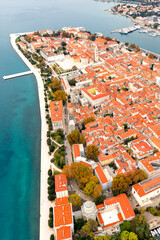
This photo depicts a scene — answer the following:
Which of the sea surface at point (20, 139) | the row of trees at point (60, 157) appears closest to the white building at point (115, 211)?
the sea surface at point (20, 139)

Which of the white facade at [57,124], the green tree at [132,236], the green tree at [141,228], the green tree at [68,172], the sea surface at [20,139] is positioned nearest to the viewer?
the green tree at [132,236]

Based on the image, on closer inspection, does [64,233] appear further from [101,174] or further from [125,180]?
[125,180]

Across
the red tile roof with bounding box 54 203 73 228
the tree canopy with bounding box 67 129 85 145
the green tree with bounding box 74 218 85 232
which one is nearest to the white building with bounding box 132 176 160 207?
the green tree with bounding box 74 218 85 232

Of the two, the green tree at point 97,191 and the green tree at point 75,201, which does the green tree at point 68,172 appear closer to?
the green tree at point 75,201

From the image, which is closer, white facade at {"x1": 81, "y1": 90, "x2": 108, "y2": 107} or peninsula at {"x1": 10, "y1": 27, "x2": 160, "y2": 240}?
peninsula at {"x1": 10, "y1": 27, "x2": 160, "y2": 240}

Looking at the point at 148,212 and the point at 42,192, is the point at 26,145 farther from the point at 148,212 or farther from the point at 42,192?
the point at 148,212

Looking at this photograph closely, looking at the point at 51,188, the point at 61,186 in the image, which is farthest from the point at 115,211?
the point at 51,188

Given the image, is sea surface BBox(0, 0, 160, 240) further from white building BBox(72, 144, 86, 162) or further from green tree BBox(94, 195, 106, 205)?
green tree BBox(94, 195, 106, 205)

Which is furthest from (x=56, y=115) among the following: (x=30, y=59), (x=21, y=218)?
(x=30, y=59)
